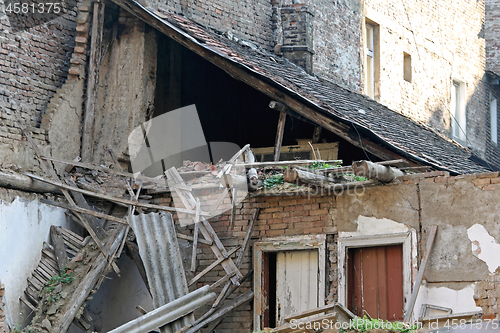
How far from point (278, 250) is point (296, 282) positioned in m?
0.52

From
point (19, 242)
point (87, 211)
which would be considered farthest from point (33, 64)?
point (19, 242)

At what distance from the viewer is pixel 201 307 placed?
930 cm

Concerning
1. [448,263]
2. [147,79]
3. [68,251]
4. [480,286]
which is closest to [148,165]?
[147,79]

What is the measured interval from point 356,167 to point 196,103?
17.8 feet

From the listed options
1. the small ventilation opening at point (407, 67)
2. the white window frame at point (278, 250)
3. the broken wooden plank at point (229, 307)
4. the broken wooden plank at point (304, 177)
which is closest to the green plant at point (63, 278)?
the broken wooden plank at point (229, 307)

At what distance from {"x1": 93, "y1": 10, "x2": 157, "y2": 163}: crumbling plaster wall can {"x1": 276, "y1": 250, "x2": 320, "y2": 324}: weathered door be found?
10.3ft

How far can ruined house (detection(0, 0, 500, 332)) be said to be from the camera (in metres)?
7.98

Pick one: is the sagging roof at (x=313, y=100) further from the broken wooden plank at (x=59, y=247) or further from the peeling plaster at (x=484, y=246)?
the broken wooden plank at (x=59, y=247)

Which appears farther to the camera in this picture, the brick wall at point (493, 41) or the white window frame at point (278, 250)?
the brick wall at point (493, 41)

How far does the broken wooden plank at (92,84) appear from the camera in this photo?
405 inches

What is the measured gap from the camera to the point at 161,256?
29.2 feet

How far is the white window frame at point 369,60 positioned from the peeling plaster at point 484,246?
7473 mm

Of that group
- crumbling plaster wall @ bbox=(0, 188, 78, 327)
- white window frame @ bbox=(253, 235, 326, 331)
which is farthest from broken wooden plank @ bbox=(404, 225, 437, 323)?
crumbling plaster wall @ bbox=(0, 188, 78, 327)

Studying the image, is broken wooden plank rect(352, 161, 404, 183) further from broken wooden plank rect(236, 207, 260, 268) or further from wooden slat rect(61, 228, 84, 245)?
wooden slat rect(61, 228, 84, 245)
